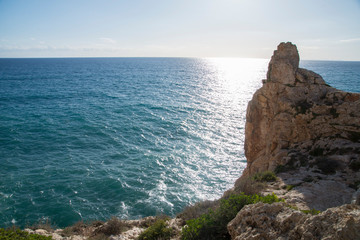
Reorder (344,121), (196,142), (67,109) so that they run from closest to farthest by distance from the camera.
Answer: (344,121) < (196,142) < (67,109)

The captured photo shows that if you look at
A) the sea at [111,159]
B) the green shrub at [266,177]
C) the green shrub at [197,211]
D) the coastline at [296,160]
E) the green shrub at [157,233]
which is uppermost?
the coastline at [296,160]

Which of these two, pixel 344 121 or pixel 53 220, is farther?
pixel 53 220

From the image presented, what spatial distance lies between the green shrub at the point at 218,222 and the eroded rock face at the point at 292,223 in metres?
1.10

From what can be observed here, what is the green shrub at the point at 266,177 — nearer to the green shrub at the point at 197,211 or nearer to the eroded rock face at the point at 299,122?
the eroded rock face at the point at 299,122

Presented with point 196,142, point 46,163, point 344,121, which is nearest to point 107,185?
point 46,163

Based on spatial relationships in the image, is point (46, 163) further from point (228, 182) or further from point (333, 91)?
point (333, 91)

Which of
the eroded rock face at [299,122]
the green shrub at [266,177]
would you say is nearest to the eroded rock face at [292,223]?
the green shrub at [266,177]

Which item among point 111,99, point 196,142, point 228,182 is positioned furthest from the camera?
point 111,99

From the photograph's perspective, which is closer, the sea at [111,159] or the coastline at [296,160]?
the coastline at [296,160]

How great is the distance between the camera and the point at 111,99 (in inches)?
2169

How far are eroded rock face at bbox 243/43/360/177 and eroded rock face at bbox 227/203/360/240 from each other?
7155 mm

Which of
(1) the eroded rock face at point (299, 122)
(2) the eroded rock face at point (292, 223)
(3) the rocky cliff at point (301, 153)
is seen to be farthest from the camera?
(1) the eroded rock face at point (299, 122)

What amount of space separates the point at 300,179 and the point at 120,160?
19.5 meters

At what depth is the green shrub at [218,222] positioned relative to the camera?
24.2 ft
